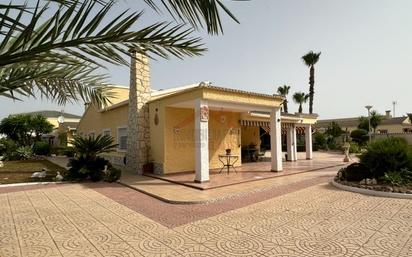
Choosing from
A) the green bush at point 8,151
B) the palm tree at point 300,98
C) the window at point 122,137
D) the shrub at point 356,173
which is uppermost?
the palm tree at point 300,98

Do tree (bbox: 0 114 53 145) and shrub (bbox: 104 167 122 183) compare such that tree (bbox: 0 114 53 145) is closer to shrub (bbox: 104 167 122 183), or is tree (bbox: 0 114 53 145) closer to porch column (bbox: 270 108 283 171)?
shrub (bbox: 104 167 122 183)

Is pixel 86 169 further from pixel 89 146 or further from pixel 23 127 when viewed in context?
pixel 23 127

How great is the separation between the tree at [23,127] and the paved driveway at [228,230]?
39.8m

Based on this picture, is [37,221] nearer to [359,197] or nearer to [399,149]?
[359,197]

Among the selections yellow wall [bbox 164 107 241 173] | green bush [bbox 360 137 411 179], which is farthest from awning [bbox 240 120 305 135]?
green bush [bbox 360 137 411 179]

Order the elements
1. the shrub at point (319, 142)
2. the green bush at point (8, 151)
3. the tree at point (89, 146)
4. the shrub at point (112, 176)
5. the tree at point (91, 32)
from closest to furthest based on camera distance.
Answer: the tree at point (91, 32)
the shrub at point (112, 176)
the tree at point (89, 146)
the green bush at point (8, 151)
the shrub at point (319, 142)

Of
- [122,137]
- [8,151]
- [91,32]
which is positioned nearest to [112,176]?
[122,137]

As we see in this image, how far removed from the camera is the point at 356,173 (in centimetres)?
1395

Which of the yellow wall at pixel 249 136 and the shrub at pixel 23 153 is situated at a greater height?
the yellow wall at pixel 249 136

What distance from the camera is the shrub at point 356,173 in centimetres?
1369

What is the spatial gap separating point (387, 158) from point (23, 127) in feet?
162

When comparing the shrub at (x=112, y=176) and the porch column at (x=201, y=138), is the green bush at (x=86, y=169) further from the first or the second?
the porch column at (x=201, y=138)

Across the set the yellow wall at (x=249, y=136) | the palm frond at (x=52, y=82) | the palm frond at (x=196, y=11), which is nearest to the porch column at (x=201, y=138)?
the palm frond at (x=52, y=82)

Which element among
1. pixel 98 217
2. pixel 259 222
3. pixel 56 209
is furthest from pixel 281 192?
pixel 56 209
